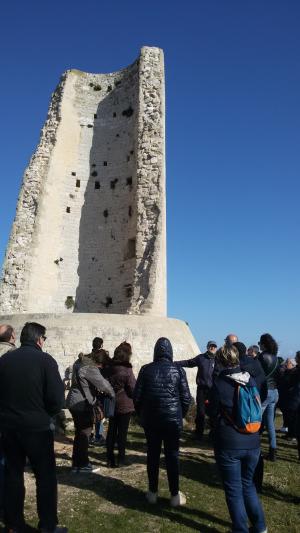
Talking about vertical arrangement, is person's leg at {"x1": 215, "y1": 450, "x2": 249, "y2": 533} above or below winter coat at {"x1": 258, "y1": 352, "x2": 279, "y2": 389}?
below

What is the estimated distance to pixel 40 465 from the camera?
4.02 m

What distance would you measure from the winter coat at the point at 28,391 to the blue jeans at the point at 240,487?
172 cm

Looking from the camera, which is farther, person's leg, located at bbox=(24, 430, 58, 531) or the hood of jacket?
the hood of jacket

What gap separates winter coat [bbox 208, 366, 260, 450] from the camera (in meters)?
4.05

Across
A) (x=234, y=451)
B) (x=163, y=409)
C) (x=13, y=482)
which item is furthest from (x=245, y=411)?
(x=13, y=482)

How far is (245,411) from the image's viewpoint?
13.3 feet

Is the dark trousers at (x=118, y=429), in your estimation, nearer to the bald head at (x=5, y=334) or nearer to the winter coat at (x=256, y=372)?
the winter coat at (x=256, y=372)

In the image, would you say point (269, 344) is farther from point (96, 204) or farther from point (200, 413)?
point (96, 204)

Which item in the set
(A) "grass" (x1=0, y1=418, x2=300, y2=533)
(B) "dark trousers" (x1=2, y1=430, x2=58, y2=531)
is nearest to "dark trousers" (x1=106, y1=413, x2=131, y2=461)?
(A) "grass" (x1=0, y1=418, x2=300, y2=533)

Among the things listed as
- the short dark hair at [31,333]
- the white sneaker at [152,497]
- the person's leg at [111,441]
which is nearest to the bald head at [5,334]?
the short dark hair at [31,333]

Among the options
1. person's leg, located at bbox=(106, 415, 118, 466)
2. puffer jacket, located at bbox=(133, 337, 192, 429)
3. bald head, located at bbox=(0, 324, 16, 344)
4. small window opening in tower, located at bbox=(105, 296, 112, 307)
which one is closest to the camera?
bald head, located at bbox=(0, 324, 16, 344)

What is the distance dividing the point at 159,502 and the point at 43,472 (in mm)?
1868

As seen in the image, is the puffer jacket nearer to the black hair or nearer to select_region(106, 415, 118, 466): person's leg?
select_region(106, 415, 118, 466): person's leg

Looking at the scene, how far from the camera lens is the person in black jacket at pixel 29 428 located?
4.02m
